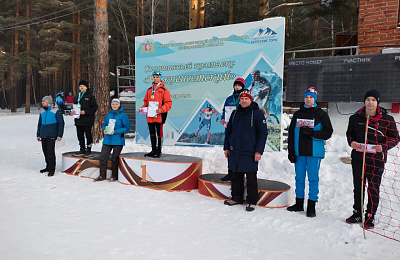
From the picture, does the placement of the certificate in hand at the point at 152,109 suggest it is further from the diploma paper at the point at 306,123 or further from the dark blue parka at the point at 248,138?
the diploma paper at the point at 306,123

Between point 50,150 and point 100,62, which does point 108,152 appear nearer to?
point 50,150

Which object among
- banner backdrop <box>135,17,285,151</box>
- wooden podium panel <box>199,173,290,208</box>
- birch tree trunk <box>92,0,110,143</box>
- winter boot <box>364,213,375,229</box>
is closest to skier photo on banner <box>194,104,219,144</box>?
banner backdrop <box>135,17,285,151</box>

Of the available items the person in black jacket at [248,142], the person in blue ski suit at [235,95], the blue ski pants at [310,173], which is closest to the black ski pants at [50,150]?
the person in blue ski suit at [235,95]

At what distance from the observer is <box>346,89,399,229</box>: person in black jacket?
3.60 m

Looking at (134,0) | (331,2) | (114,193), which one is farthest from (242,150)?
(134,0)

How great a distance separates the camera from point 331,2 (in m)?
12.6

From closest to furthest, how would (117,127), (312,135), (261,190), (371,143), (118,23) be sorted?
(371,143)
(312,135)
(261,190)
(117,127)
(118,23)

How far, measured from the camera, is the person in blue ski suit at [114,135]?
5.82 m

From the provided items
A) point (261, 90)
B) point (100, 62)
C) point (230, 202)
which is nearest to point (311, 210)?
point (230, 202)

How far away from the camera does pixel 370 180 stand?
3.74 meters

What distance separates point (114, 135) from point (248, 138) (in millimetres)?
2732

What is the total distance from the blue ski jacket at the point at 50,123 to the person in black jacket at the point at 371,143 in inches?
209

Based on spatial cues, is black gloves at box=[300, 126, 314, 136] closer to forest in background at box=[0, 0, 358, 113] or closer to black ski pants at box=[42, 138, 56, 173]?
black ski pants at box=[42, 138, 56, 173]

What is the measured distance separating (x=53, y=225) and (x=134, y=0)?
24.1 m
